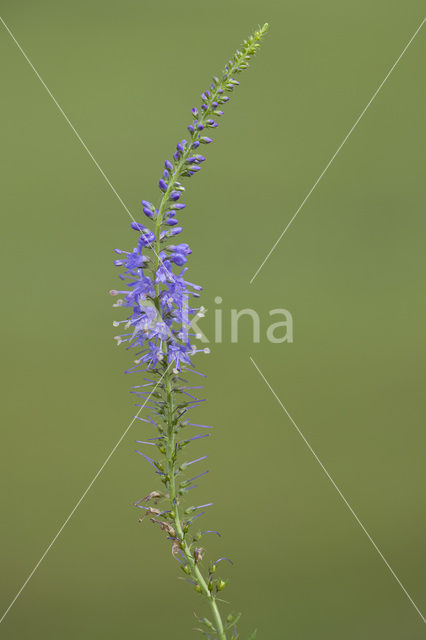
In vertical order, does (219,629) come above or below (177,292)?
below

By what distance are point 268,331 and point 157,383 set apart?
1.95 meters

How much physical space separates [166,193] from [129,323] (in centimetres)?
24

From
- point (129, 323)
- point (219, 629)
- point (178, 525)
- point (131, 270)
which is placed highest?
point (131, 270)

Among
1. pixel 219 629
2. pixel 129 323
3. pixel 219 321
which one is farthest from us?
pixel 219 321

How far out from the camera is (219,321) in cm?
289

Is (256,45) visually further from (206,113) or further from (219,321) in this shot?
(219,321)

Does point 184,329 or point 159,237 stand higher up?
point 159,237

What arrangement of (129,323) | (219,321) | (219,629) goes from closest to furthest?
(219,629), (129,323), (219,321)

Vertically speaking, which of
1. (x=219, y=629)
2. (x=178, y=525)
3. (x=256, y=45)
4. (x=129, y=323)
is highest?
(x=256, y=45)

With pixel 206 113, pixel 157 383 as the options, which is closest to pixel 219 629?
pixel 157 383

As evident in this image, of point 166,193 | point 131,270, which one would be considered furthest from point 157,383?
point 166,193

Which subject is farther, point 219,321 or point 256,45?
point 219,321

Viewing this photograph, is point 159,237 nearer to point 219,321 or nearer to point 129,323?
point 129,323

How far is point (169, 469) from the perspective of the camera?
1076 mm
